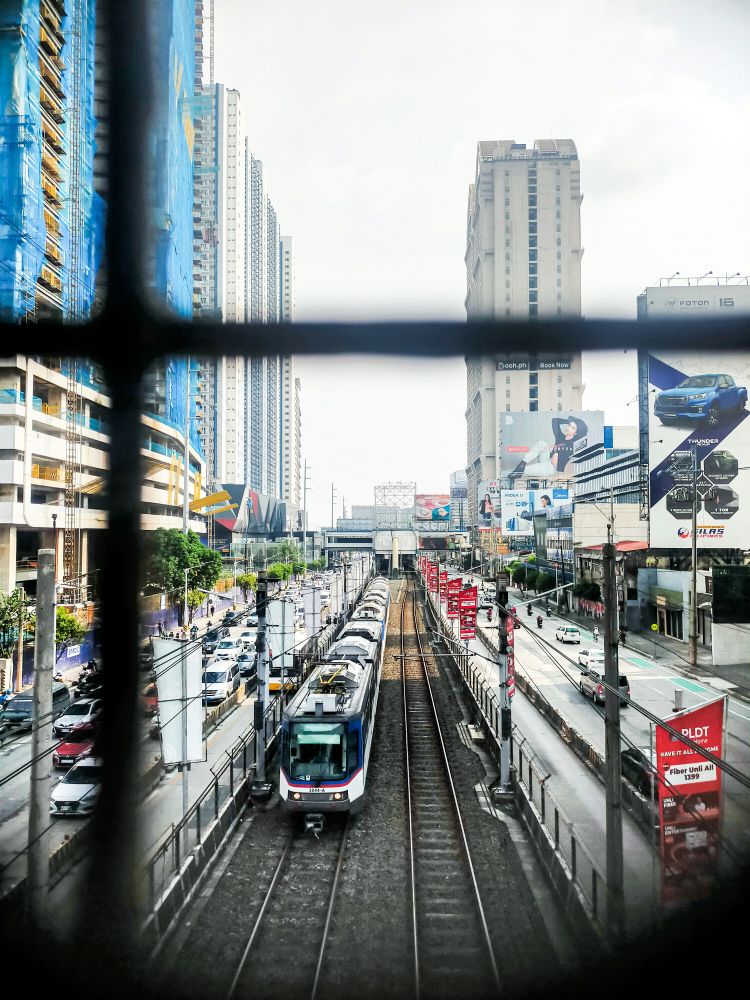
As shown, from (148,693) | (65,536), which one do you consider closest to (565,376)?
(148,693)

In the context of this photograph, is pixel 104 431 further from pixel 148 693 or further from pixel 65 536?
pixel 65 536

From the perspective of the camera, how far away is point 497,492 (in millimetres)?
45125

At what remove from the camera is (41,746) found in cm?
414

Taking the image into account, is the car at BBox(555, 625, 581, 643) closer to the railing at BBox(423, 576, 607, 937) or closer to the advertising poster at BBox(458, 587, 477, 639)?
the advertising poster at BBox(458, 587, 477, 639)

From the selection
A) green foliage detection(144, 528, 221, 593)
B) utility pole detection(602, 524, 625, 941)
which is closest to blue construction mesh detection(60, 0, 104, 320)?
green foliage detection(144, 528, 221, 593)

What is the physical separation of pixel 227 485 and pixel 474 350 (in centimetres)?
238

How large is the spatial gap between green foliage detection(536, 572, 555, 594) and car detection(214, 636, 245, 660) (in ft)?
63.4

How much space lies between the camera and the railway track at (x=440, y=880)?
181 centimetres

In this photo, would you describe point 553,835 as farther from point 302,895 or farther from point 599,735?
point 599,735

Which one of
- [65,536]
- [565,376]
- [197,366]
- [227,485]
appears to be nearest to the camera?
[197,366]

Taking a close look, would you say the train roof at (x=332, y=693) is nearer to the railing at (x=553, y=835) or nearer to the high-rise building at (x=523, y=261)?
the railing at (x=553, y=835)

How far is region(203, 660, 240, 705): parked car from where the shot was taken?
1784 centimetres

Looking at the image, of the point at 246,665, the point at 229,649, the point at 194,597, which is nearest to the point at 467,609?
the point at 246,665

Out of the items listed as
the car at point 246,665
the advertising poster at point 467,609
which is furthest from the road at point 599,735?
the car at point 246,665
